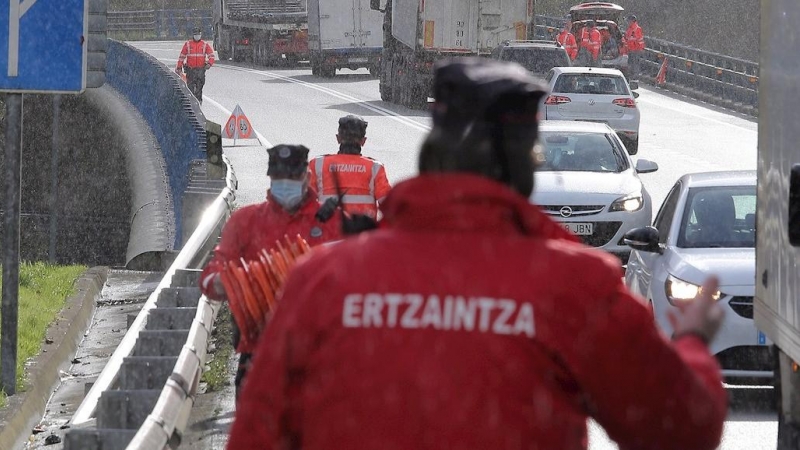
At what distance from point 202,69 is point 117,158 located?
3319 millimetres

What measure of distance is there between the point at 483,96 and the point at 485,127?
0.05m

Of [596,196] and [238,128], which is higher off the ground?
[596,196]

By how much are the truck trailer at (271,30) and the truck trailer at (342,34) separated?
4.69 metres

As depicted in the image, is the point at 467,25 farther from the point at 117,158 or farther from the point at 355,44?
the point at 355,44

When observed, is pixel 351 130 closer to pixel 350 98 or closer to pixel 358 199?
pixel 358 199

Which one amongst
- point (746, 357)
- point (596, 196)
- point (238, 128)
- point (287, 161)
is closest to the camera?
point (287, 161)

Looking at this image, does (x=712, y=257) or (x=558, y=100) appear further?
(x=558, y=100)

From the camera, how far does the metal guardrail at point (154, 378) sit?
6812 millimetres

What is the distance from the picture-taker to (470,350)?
7.93 feet

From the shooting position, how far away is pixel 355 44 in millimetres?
48562

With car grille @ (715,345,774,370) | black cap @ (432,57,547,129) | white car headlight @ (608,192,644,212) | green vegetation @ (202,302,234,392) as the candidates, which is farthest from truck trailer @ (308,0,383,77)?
black cap @ (432,57,547,129)

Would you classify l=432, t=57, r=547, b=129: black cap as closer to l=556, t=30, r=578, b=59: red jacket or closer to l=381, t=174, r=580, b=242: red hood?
l=381, t=174, r=580, b=242: red hood

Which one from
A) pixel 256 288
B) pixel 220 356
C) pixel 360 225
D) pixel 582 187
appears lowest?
pixel 220 356

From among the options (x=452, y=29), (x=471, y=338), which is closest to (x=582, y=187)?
(x=471, y=338)
